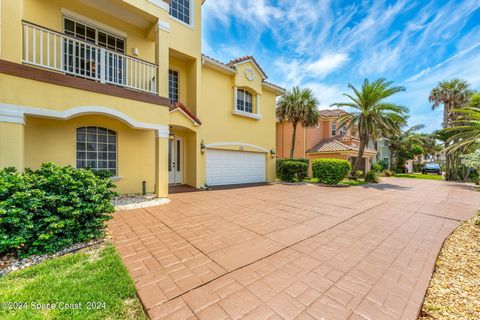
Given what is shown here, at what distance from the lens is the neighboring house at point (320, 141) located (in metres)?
21.1

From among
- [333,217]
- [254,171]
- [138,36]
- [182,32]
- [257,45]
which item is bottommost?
[333,217]

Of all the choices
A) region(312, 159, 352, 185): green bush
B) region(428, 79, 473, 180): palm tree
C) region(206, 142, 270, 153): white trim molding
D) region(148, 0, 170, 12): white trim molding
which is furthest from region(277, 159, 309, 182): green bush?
region(428, 79, 473, 180): palm tree

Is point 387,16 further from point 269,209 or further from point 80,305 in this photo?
point 80,305

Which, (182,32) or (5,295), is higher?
(182,32)

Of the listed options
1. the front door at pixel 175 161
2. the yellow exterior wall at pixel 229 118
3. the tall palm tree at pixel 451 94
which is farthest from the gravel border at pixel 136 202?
the tall palm tree at pixel 451 94

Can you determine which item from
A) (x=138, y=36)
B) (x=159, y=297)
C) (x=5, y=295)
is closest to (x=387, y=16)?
(x=138, y=36)

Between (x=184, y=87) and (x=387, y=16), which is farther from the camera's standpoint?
(x=184, y=87)

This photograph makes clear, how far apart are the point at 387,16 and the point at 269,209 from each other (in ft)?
36.2

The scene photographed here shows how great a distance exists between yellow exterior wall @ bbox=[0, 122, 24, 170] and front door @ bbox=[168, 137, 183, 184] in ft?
20.8

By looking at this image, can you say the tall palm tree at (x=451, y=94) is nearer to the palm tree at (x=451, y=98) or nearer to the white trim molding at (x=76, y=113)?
the palm tree at (x=451, y=98)

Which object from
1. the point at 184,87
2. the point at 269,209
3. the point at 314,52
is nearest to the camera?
the point at 269,209

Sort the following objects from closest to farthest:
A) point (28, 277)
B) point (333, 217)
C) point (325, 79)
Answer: point (28, 277), point (333, 217), point (325, 79)

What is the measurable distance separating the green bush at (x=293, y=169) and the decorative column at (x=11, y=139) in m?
13.9

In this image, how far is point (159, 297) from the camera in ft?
8.31
